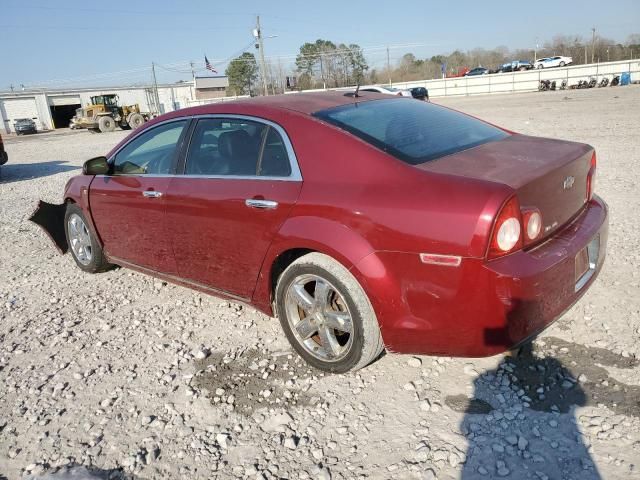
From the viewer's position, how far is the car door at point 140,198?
3797mm

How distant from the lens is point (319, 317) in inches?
116

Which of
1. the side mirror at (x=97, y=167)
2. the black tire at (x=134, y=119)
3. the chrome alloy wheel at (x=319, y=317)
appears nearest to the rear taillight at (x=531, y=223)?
the chrome alloy wheel at (x=319, y=317)

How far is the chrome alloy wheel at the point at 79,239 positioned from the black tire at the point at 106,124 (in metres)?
30.1

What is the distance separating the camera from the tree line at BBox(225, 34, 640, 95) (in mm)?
65062

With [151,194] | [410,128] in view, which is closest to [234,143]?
[151,194]

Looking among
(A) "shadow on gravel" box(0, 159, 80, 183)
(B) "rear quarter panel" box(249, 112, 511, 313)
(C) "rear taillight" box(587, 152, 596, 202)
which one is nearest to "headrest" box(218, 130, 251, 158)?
(B) "rear quarter panel" box(249, 112, 511, 313)

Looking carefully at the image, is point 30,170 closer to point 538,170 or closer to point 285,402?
point 285,402

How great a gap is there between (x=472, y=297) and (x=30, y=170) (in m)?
15.1

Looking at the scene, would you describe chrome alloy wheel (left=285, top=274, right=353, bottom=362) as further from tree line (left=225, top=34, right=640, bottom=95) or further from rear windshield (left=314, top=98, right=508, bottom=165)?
tree line (left=225, top=34, right=640, bottom=95)

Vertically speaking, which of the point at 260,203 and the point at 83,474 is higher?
the point at 260,203

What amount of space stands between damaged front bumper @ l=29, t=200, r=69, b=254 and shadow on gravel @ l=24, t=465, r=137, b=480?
352cm

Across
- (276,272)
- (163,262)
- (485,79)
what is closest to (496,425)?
(276,272)

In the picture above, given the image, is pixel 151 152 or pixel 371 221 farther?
pixel 151 152

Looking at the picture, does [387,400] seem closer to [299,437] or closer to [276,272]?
[299,437]
